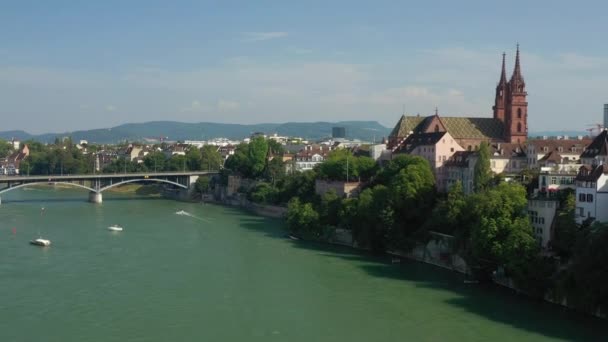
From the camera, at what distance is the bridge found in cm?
5922

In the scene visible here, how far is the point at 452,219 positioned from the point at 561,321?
8941 millimetres

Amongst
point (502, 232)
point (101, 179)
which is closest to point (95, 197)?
point (101, 179)

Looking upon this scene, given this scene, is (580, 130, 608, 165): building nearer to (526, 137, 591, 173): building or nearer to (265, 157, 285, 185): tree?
(526, 137, 591, 173): building

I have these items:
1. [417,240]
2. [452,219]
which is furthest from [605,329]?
[417,240]

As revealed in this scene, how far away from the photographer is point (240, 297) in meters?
26.4

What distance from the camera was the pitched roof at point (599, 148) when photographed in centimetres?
3378

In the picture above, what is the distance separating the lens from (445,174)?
44594mm

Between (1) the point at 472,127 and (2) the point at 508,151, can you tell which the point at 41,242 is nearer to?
(2) the point at 508,151

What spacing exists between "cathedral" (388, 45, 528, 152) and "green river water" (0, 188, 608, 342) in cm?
1586

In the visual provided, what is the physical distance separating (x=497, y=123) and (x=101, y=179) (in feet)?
114

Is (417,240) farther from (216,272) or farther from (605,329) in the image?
(605,329)

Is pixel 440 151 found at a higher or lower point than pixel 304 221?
higher

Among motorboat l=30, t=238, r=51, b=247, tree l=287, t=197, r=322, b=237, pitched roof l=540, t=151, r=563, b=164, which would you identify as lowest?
motorboat l=30, t=238, r=51, b=247

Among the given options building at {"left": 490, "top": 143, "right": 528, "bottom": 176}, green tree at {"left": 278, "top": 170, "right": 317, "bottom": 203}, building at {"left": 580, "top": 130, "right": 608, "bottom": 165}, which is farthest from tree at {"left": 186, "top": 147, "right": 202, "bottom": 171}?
building at {"left": 580, "top": 130, "right": 608, "bottom": 165}
